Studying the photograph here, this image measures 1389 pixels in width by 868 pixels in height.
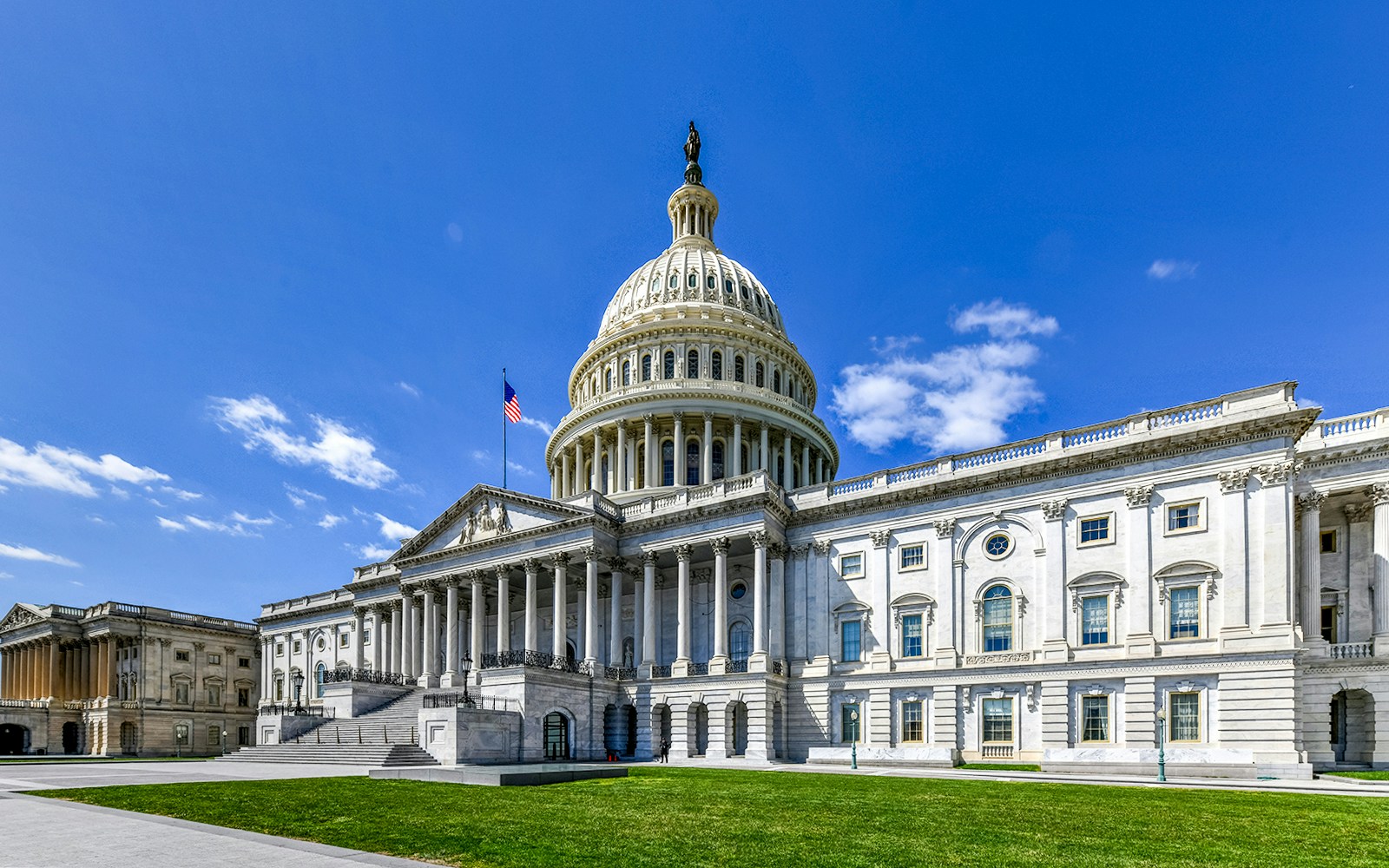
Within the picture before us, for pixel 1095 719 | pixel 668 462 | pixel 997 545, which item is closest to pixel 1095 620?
pixel 1095 719

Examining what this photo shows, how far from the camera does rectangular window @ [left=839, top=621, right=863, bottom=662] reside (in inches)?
1871

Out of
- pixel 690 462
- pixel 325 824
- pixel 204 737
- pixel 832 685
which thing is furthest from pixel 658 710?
pixel 204 737

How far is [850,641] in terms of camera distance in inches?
1889

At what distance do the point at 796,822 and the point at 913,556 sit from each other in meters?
31.7

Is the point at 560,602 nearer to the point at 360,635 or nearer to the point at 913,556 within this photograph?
the point at 913,556

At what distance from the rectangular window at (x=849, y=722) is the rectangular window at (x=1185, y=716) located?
15048mm

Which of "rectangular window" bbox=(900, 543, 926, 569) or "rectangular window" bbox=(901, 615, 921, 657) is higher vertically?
"rectangular window" bbox=(900, 543, 926, 569)

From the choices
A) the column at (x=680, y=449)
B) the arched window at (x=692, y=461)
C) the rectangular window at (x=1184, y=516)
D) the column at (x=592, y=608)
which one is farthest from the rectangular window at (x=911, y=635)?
the arched window at (x=692, y=461)

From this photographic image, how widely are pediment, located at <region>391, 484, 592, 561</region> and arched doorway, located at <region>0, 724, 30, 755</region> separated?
50941 millimetres

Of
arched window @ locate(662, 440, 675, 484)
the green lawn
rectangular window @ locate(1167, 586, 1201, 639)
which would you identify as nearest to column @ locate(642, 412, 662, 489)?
arched window @ locate(662, 440, 675, 484)

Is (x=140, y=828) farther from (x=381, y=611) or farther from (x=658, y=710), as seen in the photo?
(x=381, y=611)

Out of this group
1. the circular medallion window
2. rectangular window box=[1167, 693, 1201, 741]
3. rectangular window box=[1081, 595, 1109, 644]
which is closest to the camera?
rectangular window box=[1167, 693, 1201, 741]

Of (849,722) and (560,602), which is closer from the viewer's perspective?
(849,722)

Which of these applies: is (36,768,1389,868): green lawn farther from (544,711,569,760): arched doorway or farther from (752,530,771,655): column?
(544,711,569,760): arched doorway
